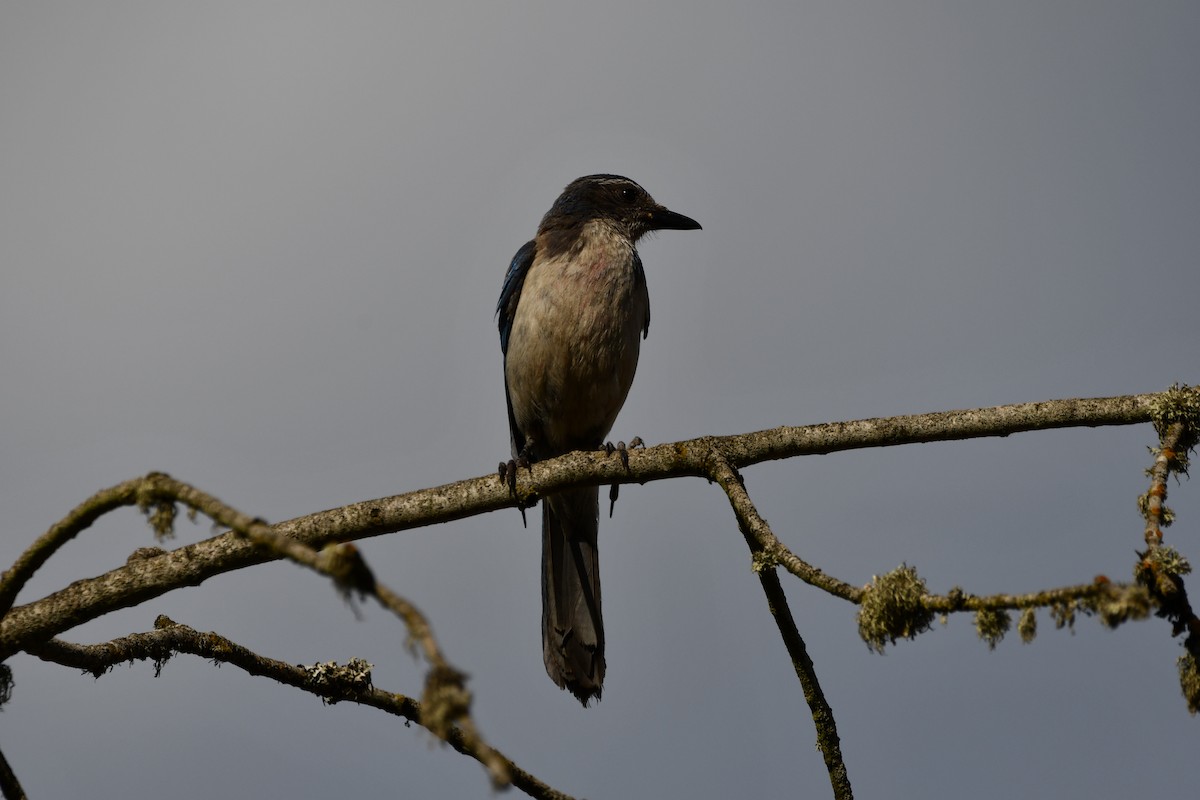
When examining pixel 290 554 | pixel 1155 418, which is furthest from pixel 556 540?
pixel 290 554

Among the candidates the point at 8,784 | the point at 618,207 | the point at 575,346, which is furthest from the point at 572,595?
the point at 8,784

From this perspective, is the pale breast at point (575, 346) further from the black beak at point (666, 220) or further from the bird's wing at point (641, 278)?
the black beak at point (666, 220)

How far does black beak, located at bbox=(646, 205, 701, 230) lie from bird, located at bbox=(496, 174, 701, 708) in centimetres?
74

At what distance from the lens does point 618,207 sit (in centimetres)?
914

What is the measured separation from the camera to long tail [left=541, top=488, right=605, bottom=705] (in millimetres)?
7258

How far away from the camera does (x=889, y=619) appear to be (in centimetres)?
292

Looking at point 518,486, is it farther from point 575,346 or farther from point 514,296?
point 514,296

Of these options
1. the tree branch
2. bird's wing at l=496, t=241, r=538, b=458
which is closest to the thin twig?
the tree branch

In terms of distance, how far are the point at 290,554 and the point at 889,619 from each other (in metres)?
1.43

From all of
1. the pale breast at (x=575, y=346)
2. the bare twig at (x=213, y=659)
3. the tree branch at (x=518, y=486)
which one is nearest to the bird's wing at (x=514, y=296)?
the pale breast at (x=575, y=346)

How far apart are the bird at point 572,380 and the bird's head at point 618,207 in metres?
0.49

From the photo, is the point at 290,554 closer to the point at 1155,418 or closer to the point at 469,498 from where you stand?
the point at 469,498

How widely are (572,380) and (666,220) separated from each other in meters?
2.17

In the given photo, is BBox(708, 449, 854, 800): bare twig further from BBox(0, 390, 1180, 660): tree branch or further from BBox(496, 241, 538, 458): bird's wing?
BBox(496, 241, 538, 458): bird's wing
